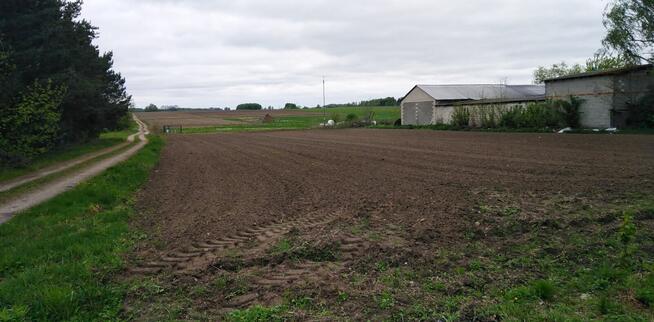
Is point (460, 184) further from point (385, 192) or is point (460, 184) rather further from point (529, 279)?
point (529, 279)

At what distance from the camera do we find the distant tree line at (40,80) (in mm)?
16406

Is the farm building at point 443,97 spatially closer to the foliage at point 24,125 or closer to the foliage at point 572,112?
the foliage at point 572,112

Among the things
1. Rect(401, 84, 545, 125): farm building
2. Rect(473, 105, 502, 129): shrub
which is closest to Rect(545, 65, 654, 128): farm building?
Rect(473, 105, 502, 129): shrub

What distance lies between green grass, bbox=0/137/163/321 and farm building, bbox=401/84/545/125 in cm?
4418

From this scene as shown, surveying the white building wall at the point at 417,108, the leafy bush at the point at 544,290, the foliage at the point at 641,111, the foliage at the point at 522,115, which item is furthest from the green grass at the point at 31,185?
the white building wall at the point at 417,108

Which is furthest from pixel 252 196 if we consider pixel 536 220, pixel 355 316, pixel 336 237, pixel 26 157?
pixel 26 157

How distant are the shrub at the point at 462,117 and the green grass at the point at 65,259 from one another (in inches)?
1507

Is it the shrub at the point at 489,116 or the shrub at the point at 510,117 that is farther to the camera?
the shrub at the point at 489,116

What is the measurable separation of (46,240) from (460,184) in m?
8.93

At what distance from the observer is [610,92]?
3156 centimetres

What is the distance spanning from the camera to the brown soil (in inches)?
233

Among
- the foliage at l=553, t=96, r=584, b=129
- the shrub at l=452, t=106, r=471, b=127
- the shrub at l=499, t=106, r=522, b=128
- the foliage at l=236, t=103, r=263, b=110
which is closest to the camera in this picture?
the foliage at l=553, t=96, r=584, b=129

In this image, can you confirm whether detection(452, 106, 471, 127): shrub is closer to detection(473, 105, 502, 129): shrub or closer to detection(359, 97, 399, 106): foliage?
detection(473, 105, 502, 129): shrub

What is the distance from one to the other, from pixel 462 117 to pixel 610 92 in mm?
14754
